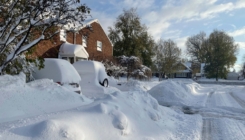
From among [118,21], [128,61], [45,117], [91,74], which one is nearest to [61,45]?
[91,74]

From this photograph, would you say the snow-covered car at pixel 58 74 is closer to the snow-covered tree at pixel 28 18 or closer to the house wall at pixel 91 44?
the snow-covered tree at pixel 28 18

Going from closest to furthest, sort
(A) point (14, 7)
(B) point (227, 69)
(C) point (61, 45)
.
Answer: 1. (A) point (14, 7)
2. (C) point (61, 45)
3. (B) point (227, 69)

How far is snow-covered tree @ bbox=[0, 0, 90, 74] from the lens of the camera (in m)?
6.43

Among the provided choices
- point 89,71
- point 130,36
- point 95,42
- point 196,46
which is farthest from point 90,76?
point 196,46

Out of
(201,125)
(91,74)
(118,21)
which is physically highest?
(118,21)

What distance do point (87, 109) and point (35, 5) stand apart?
400cm

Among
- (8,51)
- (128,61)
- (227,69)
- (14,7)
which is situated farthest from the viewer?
(227,69)

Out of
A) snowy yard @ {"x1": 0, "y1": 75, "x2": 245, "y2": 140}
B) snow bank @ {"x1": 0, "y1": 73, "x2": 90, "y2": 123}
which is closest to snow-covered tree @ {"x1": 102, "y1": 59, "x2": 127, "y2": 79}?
snowy yard @ {"x1": 0, "y1": 75, "x2": 245, "y2": 140}

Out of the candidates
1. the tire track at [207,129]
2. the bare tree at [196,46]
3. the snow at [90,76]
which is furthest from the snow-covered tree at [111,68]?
the bare tree at [196,46]

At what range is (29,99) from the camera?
4.58 meters

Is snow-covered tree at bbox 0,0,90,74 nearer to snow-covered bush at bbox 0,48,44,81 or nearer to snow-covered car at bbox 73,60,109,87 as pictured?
snow-covered bush at bbox 0,48,44,81

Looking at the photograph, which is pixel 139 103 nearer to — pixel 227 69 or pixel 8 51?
pixel 8 51

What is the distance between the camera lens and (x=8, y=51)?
728 centimetres

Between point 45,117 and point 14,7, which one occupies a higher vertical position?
point 14,7
